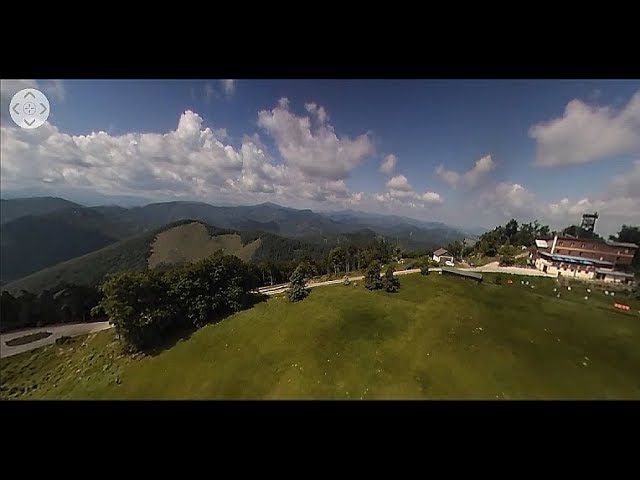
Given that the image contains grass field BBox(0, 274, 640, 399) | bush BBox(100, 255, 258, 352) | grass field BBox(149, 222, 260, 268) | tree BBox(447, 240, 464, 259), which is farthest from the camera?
grass field BBox(149, 222, 260, 268)

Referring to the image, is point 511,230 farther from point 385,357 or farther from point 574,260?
point 385,357

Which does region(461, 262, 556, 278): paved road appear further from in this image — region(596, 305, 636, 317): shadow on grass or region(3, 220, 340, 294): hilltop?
region(3, 220, 340, 294): hilltop

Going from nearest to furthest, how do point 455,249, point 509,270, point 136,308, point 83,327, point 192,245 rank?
point 136,308
point 83,327
point 509,270
point 455,249
point 192,245

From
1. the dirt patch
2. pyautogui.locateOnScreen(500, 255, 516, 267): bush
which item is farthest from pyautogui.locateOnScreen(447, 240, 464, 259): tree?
the dirt patch

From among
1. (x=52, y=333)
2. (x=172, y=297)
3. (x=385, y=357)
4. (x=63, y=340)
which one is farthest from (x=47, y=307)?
(x=385, y=357)

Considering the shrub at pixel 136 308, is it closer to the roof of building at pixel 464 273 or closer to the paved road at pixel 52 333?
the paved road at pixel 52 333
